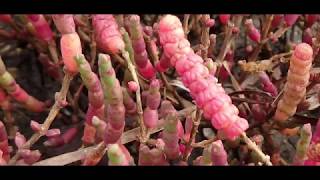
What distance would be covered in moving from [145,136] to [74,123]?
1.80ft

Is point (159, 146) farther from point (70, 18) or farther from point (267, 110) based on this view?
point (267, 110)

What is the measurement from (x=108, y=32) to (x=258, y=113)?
0.43m

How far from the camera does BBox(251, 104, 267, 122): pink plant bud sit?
4.33ft

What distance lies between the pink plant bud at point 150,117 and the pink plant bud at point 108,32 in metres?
0.13

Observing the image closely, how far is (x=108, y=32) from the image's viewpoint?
1.08 meters

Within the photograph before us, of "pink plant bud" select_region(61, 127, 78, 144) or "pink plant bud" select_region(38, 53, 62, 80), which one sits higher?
"pink plant bud" select_region(38, 53, 62, 80)

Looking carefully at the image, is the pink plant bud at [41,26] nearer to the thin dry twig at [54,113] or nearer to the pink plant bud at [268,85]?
the thin dry twig at [54,113]

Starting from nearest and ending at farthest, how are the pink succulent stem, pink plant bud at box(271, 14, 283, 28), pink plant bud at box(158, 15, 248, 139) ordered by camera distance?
pink plant bud at box(158, 15, 248, 139), the pink succulent stem, pink plant bud at box(271, 14, 283, 28)

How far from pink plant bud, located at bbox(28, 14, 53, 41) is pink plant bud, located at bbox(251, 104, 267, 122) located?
1.71 ft

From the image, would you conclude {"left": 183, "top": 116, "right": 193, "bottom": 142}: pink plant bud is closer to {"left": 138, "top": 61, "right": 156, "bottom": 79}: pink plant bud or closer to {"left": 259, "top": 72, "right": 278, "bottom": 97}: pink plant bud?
{"left": 138, "top": 61, "right": 156, "bottom": 79}: pink plant bud

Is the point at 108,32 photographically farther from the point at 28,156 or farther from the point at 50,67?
the point at 50,67

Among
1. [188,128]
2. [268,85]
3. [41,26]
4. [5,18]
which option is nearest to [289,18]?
[268,85]

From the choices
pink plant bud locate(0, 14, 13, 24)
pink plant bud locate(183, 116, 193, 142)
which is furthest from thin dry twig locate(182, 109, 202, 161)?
pink plant bud locate(0, 14, 13, 24)

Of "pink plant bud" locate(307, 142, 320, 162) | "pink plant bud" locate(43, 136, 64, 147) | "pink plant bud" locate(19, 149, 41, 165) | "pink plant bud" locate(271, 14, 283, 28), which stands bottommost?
"pink plant bud" locate(43, 136, 64, 147)
